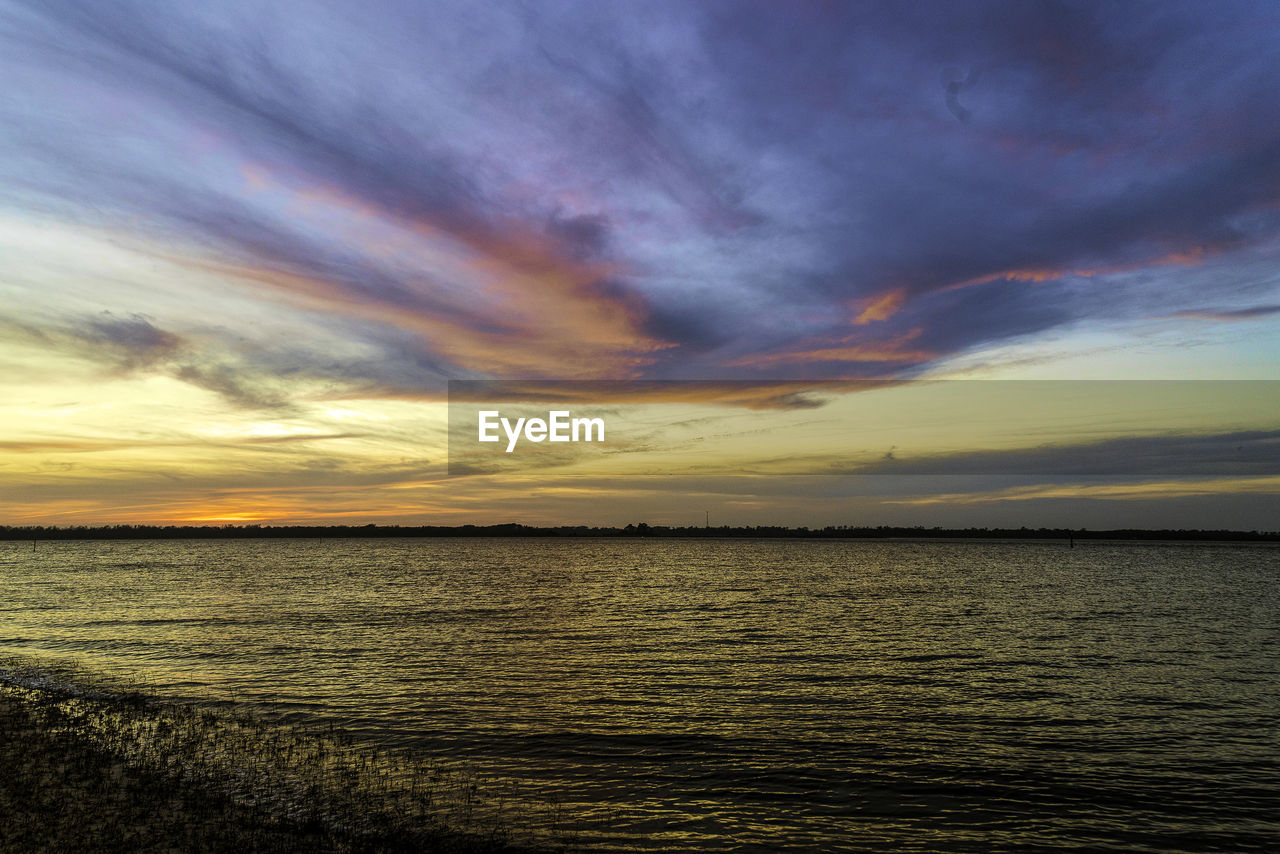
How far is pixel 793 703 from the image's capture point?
31.3m

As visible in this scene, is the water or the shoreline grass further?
the water

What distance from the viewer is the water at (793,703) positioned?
1909 centimetres

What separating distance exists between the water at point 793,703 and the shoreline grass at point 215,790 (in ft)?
6.91

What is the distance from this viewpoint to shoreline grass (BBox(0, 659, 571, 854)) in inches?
596

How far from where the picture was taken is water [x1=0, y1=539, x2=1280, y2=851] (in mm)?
19094

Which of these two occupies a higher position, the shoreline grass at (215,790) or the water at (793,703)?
the shoreline grass at (215,790)

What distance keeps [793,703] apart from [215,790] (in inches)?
868

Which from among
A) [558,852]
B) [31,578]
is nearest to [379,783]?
[558,852]

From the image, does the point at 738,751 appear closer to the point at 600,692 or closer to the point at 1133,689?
the point at 600,692

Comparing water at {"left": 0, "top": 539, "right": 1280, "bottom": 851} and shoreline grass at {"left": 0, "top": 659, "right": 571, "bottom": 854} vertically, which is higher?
shoreline grass at {"left": 0, "top": 659, "right": 571, "bottom": 854}

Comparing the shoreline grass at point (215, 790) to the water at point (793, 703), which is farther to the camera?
the water at point (793, 703)

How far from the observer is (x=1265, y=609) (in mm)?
73312

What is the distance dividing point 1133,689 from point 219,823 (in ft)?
126

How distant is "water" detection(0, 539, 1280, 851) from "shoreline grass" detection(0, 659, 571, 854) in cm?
211
